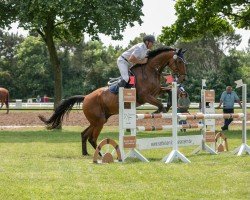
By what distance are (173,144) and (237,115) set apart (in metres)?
2.53

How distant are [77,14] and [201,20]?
658cm

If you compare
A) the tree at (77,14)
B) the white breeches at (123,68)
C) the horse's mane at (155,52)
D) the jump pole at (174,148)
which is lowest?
the jump pole at (174,148)

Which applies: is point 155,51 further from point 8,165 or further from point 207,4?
point 207,4

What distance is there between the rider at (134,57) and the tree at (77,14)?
1166 cm

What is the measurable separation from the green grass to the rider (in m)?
1.99

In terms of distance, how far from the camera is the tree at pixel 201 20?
28.8 metres

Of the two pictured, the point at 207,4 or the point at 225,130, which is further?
the point at 207,4

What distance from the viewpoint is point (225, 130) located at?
26125 millimetres

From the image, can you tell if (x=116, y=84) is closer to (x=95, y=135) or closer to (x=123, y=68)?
(x=123, y=68)

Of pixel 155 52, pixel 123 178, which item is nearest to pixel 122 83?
pixel 155 52

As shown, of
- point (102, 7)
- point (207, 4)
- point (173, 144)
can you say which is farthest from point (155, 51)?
point (207, 4)

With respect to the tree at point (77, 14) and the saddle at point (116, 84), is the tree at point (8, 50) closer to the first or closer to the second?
the tree at point (77, 14)

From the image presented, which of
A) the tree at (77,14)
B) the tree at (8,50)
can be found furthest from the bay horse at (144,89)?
the tree at (8,50)

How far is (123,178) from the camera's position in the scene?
399 inches
